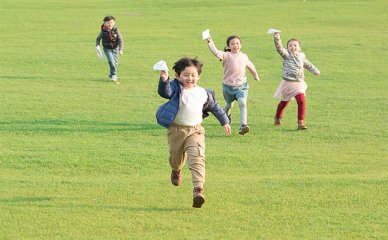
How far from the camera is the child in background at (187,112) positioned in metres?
10.4

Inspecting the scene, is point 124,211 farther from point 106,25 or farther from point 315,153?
point 106,25

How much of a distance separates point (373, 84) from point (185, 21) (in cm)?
1607

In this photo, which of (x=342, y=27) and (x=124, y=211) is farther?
(x=342, y=27)

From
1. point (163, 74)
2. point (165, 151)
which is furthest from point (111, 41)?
point (163, 74)

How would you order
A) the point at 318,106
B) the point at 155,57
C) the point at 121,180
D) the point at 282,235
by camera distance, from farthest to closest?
the point at 155,57 < the point at 318,106 < the point at 121,180 < the point at 282,235

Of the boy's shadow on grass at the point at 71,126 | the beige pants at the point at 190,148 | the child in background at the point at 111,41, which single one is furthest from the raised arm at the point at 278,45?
the child in background at the point at 111,41

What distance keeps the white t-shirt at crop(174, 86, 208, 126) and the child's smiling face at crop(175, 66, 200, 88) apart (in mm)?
68

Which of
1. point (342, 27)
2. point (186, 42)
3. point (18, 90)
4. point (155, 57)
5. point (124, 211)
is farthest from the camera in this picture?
point (342, 27)

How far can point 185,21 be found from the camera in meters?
37.6

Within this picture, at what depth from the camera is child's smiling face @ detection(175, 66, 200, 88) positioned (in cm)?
1047

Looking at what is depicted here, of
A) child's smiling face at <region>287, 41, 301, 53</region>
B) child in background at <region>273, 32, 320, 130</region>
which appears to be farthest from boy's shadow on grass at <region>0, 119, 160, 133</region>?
child's smiling face at <region>287, 41, 301, 53</region>

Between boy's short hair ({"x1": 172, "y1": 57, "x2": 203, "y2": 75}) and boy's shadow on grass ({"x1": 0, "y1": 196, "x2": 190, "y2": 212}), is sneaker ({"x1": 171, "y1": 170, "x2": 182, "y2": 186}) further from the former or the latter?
boy's short hair ({"x1": 172, "y1": 57, "x2": 203, "y2": 75})

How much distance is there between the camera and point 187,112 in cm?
1062

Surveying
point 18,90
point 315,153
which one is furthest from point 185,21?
point 315,153
